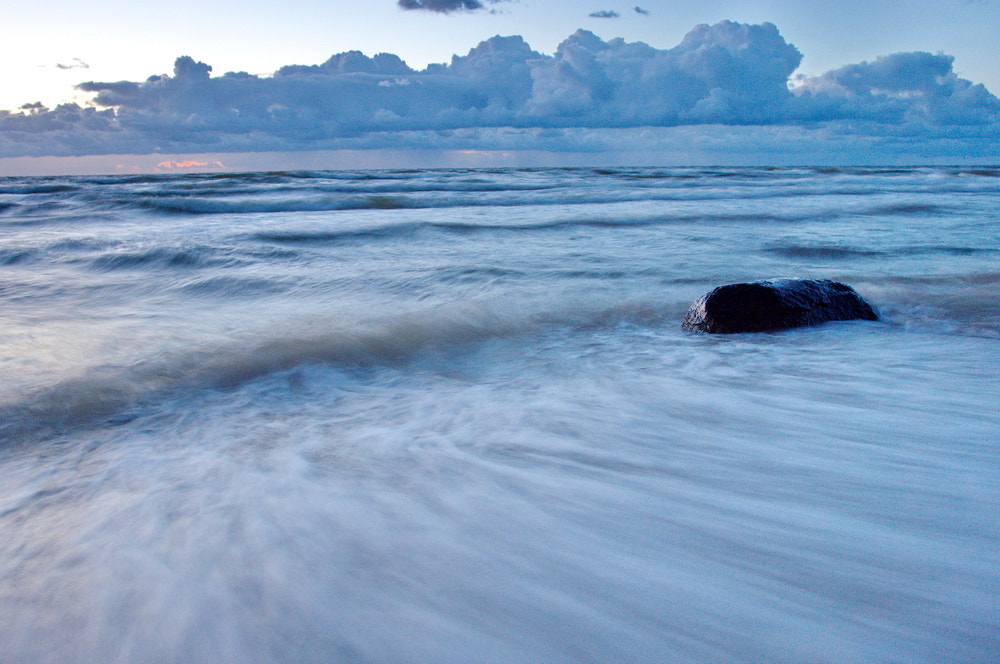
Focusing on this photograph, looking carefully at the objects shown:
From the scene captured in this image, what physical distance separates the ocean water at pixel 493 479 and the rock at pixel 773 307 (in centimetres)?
25

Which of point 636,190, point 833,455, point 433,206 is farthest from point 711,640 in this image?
point 636,190

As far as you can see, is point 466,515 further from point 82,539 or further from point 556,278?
point 556,278

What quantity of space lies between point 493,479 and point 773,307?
2753 millimetres

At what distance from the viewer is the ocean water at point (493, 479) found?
124 centimetres

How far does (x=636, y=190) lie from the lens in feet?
65.0

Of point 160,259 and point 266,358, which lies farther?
point 160,259

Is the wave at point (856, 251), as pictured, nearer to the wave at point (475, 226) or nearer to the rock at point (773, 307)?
the rock at point (773, 307)

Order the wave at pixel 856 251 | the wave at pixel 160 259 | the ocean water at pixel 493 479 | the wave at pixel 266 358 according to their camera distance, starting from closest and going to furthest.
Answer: the ocean water at pixel 493 479 < the wave at pixel 266 358 < the wave at pixel 160 259 < the wave at pixel 856 251

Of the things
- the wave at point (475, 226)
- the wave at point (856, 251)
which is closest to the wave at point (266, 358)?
the wave at point (856, 251)

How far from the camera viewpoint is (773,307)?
3.94m

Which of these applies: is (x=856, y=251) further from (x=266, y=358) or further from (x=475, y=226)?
(x=266, y=358)

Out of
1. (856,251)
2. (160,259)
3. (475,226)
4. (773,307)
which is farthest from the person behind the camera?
(475,226)

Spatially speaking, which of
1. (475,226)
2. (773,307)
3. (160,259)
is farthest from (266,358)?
(475,226)

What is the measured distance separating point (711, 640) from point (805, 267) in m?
5.95
